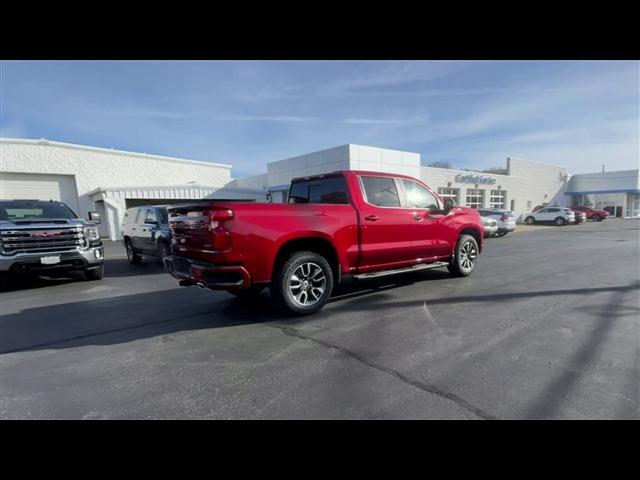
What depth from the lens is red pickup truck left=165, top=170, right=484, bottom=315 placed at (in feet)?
12.7

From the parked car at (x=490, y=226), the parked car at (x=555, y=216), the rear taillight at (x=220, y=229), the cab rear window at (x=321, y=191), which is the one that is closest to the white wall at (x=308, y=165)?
the parked car at (x=490, y=226)

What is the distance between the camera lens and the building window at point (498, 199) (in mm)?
31348

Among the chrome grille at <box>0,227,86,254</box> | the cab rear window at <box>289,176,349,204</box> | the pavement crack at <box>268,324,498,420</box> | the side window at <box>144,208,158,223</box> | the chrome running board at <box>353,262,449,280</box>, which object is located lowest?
the pavement crack at <box>268,324,498,420</box>

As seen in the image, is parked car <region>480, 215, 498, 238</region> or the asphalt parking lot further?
parked car <region>480, 215, 498, 238</region>

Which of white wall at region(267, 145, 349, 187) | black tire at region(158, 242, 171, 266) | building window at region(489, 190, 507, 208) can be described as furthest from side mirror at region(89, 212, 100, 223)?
building window at region(489, 190, 507, 208)

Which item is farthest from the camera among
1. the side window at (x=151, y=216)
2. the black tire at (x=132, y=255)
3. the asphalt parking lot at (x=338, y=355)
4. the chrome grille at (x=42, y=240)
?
the black tire at (x=132, y=255)

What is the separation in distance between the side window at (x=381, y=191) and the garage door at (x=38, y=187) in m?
21.1

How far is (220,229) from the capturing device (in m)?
3.79

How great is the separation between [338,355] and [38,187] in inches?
899

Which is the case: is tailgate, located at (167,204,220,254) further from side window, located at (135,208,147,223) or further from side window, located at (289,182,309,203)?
side window, located at (135,208,147,223)

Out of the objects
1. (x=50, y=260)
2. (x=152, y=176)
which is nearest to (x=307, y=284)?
(x=50, y=260)

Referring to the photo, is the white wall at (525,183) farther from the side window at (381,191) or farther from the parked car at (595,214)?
the side window at (381,191)

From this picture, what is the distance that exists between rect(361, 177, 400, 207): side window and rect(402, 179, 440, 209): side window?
31 cm
